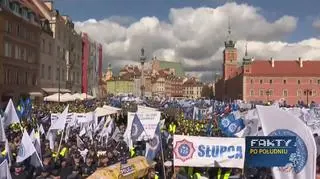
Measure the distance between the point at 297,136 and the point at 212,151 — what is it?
2.54m

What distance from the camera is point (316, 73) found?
143125 millimetres

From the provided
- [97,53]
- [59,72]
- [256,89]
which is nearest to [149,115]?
[59,72]

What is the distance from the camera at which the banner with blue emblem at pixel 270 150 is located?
9.30m

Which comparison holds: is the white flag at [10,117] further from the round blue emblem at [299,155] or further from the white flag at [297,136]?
the round blue emblem at [299,155]

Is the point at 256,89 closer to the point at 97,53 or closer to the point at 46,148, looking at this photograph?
the point at 97,53

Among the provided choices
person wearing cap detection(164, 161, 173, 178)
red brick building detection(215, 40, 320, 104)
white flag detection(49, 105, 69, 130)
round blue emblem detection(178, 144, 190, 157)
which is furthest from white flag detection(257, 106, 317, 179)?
red brick building detection(215, 40, 320, 104)

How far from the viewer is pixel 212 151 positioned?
37.8ft

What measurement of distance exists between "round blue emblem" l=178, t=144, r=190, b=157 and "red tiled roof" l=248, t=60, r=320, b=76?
133569 mm

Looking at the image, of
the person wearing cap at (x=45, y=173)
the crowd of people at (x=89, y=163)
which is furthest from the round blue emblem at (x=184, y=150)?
the person wearing cap at (x=45, y=173)

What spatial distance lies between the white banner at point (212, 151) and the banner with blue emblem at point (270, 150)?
1.60m

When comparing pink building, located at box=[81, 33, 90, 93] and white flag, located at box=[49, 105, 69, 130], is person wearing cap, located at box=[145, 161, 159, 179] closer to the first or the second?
white flag, located at box=[49, 105, 69, 130]

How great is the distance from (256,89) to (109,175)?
13235cm

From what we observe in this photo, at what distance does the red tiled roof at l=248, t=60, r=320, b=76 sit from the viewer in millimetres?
143000

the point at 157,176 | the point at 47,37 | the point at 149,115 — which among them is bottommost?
the point at 157,176
